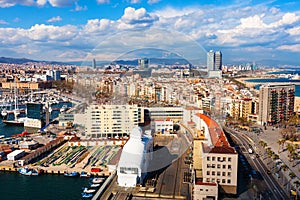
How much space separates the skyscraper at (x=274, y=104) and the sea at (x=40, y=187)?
594cm

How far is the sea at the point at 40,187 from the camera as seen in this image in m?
3.98

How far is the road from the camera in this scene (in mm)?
3580

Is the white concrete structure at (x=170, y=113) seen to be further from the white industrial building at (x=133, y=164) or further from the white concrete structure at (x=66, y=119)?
the white industrial building at (x=133, y=164)

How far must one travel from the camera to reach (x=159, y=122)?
7273 millimetres

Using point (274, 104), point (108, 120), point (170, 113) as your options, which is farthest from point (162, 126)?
point (274, 104)

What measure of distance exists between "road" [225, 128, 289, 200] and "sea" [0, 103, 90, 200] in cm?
258

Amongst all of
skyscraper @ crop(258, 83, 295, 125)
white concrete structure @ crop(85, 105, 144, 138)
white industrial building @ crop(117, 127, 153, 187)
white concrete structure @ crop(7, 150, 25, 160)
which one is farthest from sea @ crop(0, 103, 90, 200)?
skyscraper @ crop(258, 83, 295, 125)

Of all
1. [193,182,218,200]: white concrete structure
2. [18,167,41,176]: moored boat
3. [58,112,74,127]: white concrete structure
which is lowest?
[18,167,41,176]: moored boat

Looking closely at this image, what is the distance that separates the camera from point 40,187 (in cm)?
430

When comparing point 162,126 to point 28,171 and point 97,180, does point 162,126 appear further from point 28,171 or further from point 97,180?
point 28,171

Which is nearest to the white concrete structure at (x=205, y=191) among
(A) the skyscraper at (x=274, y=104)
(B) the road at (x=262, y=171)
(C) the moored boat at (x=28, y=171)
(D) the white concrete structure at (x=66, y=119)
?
(B) the road at (x=262, y=171)

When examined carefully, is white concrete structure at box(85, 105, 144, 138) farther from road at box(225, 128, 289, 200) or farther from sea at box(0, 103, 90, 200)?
road at box(225, 128, 289, 200)

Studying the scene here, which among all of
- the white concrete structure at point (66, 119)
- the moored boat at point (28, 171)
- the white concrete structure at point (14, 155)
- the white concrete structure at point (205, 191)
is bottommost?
the moored boat at point (28, 171)

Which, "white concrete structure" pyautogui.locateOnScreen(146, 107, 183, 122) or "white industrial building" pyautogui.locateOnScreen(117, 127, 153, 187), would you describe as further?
"white concrete structure" pyautogui.locateOnScreen(146, 107, 183, 122)
